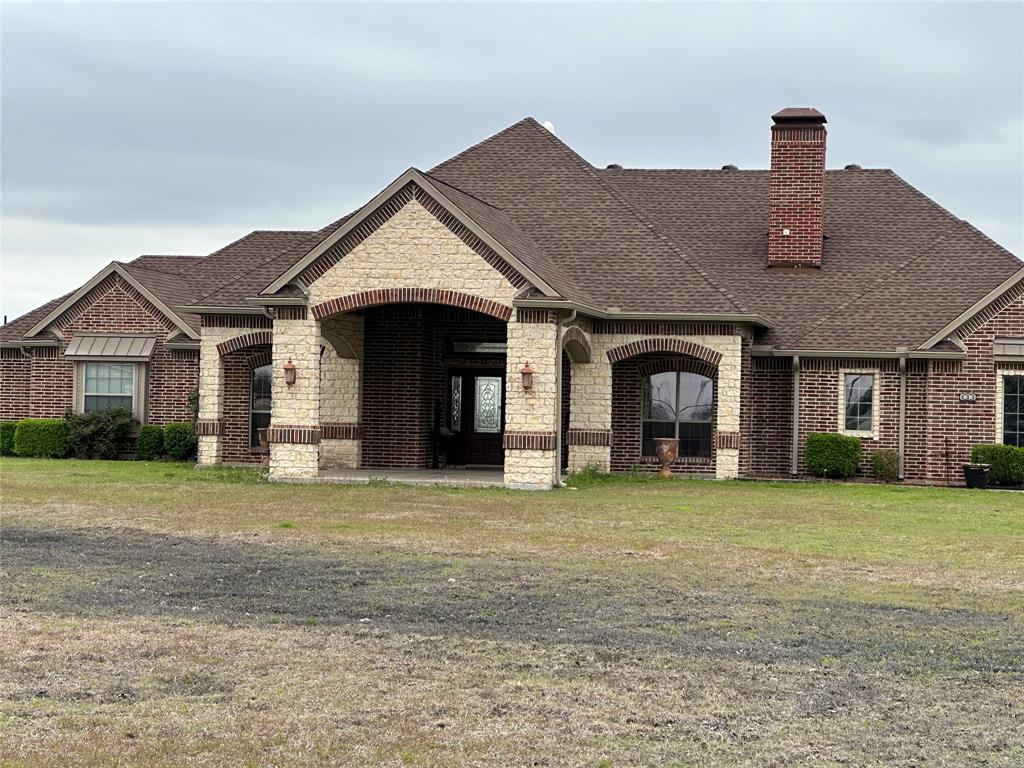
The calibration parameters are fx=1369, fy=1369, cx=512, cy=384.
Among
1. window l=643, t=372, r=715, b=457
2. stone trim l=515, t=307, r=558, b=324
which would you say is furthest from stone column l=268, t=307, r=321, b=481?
window l=643, t=372, r=715, b=457

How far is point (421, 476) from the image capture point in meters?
25.2

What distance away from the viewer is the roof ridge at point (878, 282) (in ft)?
91.2

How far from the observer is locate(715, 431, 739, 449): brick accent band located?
25.9 metres

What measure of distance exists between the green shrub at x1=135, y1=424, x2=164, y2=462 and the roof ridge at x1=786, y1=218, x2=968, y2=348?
13.9 meters

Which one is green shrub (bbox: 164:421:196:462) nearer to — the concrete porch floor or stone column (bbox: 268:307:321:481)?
the concrete porch floor

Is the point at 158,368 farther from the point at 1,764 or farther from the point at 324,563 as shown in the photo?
the point at 1,764

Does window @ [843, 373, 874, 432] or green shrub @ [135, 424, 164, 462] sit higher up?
window @ [843, 373, 874, 432]

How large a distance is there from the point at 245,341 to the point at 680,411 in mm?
8800

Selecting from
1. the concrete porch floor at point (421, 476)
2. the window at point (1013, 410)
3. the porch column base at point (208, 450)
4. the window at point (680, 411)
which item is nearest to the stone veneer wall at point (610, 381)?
the window at point (680, 411)

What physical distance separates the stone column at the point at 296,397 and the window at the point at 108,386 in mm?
8385

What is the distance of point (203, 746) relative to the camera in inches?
273

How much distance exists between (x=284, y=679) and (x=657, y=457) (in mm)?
19165

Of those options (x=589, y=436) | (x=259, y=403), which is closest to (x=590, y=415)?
(x=589, y=436)

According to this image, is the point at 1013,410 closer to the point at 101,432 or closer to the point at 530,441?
the point at 530,441
